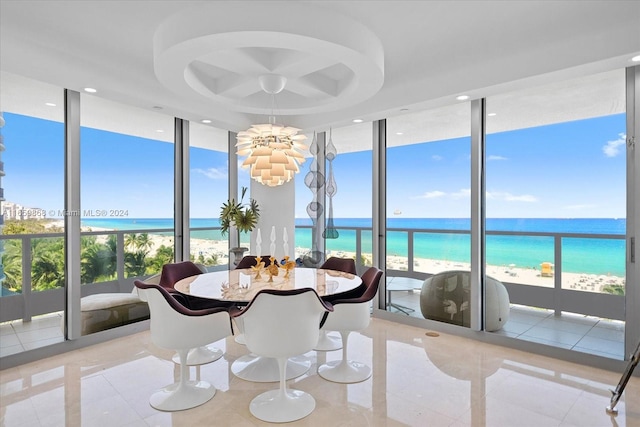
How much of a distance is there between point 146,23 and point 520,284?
4214mm

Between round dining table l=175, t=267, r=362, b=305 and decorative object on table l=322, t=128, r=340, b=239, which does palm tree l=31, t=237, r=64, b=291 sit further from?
decorative object on table l=322, t=128, r=340, b=239

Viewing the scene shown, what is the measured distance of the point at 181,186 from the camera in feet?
15.8

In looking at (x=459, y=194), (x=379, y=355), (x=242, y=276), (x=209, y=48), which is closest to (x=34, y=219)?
(x=242, y=276)

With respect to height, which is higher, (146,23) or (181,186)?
(146,23)

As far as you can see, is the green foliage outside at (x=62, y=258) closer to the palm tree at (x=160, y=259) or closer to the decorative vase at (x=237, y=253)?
the palm tree at (x=160, y=259)

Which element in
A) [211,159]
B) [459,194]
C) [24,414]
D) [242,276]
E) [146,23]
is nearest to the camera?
[24,414]

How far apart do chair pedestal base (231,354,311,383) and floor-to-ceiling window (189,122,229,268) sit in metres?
2.16

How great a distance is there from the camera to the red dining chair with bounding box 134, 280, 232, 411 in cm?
249

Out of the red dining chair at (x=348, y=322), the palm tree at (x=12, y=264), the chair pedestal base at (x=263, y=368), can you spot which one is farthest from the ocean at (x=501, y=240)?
the chair pedestal base at (x=263, y=368)

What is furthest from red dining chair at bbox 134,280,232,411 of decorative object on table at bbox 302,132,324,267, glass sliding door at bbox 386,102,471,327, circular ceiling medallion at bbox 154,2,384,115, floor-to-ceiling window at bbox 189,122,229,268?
decorative object on table at bbox 302,132,324,267

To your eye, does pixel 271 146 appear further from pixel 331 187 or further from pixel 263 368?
pixel 331 187

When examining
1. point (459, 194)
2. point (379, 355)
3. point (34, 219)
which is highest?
point (459, 194)

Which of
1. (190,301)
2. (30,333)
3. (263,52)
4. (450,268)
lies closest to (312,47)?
(263,52)

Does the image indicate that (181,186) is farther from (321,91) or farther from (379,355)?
(379,355)
